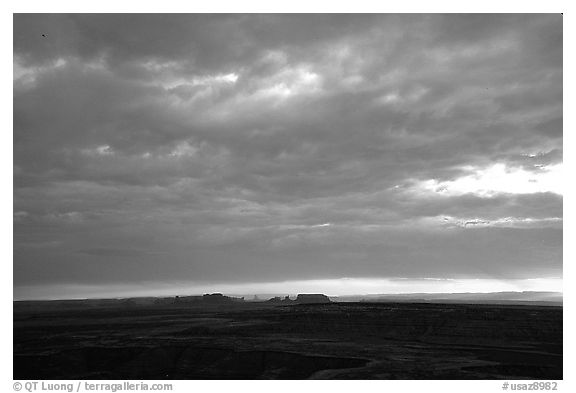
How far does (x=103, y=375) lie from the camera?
3575 centimetres

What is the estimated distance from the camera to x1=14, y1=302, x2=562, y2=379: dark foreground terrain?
37219mm

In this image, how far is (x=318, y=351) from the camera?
44.8 metres

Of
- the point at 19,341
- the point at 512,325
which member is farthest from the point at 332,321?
the point at 19,341

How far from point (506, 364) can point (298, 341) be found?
21804mm

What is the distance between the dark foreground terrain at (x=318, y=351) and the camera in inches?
1465

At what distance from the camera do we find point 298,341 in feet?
172

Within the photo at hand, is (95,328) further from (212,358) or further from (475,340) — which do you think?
(475,340)

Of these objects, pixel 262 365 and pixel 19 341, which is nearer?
pixel 262 365

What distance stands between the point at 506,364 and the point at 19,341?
2162 inches
